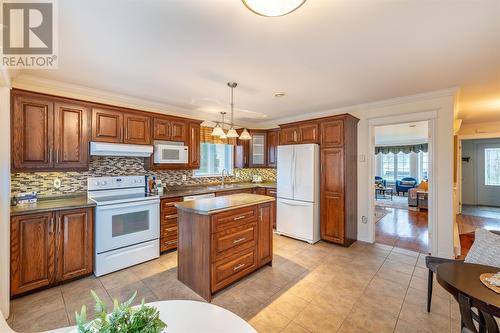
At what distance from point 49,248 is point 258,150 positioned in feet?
13.5

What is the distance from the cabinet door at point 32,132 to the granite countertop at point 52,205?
446 mm

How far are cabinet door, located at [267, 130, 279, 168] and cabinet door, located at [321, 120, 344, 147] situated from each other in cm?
153

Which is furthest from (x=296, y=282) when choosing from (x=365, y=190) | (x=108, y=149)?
(x=108, y=149)

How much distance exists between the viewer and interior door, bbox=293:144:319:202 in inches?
155

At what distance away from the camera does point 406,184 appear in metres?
9.10

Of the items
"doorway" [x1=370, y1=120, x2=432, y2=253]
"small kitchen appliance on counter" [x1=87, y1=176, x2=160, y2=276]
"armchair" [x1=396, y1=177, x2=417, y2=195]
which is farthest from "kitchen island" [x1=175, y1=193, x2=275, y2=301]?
"armchair" [x1=396, y1=177, x2=417, y2=195]

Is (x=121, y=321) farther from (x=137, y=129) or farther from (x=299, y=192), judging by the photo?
(x=299, y=192)

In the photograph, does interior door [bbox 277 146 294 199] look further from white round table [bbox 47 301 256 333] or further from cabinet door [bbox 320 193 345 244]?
white round table [bbox 47 301 256 333]

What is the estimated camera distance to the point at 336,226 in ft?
12.5

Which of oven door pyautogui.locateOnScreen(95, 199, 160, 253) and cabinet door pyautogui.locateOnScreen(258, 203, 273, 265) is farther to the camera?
cabinet door pyautogui.locateOnScreen(258, 203, 273, 265)

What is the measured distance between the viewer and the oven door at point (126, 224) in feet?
9.13

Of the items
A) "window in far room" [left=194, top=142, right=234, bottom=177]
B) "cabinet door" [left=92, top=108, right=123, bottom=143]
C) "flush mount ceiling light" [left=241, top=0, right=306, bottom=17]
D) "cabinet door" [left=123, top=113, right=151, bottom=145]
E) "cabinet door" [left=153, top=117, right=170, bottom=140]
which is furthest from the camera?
"window in far room" [left=194, top=142, right=234, bottom=177]

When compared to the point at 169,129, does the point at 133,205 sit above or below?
below

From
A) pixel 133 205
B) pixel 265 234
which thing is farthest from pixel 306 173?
pixel 133 205
